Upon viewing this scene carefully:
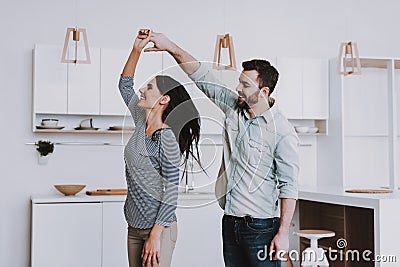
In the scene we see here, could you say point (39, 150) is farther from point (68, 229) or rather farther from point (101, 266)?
point (101, 266)

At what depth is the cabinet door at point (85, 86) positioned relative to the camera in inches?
200

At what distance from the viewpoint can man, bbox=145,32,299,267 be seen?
2646mm

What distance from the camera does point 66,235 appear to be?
4754 mm

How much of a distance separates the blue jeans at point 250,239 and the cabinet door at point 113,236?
231cm

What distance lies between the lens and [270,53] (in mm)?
5883

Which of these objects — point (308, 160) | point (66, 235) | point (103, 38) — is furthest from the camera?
point (308, 160)

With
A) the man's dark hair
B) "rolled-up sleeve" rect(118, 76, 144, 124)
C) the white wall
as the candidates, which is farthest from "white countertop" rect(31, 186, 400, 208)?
the man's dark hair

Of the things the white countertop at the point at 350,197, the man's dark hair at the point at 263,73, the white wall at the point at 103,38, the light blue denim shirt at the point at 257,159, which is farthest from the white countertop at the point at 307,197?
the man's dark hair at the point at 263,73

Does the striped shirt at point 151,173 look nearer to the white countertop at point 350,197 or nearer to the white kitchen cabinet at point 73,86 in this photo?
the white countertop at point 350,197

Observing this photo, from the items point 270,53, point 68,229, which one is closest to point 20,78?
point 68,229

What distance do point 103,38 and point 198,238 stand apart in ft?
6.32

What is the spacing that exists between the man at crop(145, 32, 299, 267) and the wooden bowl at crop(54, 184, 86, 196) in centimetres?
254

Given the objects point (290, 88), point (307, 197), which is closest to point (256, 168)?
point (307, 197)

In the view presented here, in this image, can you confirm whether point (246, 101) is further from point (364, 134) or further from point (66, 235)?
point (364, 134)
